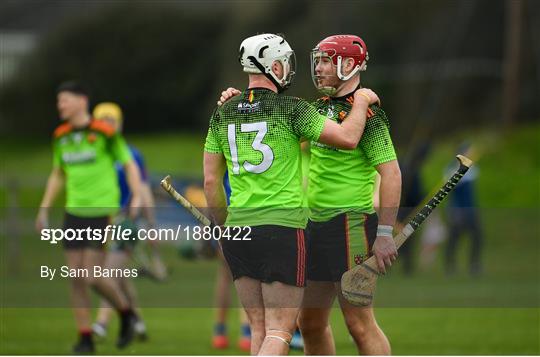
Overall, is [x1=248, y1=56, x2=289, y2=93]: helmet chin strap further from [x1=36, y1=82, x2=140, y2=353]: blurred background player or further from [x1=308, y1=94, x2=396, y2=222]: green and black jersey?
[x1=36, y1=82, x2=140, y2=353]: blurred background player

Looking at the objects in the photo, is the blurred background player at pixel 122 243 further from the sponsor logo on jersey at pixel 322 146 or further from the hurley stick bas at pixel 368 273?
the hurley stick bas at pixel 368 273

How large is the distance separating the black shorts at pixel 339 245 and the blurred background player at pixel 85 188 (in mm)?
3660

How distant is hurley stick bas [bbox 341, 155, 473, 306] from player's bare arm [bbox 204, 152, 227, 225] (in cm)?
86

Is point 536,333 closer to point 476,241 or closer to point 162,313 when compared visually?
point 162,313

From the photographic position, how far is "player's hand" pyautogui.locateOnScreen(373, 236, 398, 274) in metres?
8.38

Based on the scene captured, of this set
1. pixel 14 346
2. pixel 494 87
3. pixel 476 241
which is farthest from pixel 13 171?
pixel 14 346

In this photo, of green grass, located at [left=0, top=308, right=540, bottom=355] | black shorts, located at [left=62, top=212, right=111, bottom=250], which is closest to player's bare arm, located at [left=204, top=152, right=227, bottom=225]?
black shorts, located at [left=62, top=212, right=111, bottom=250]

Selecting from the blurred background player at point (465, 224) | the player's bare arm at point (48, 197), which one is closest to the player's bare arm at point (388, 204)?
the player's bare arm at point (48, 197)

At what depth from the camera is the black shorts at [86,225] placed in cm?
1197

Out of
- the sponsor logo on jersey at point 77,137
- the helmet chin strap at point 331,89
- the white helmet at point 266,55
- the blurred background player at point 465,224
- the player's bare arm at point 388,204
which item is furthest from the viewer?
the blurred background player at point 465,224

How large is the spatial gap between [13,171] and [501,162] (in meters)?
13.8

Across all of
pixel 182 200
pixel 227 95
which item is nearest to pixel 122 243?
pixel 182 200

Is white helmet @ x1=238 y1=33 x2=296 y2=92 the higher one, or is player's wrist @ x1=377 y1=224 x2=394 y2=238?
white helmet @ x1=238 y1=33 x2=296 y2=92

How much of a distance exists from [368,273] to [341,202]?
49 centimetres
